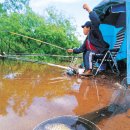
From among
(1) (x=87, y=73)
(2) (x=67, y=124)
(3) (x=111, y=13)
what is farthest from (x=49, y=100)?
(3) (x=111, y=13)

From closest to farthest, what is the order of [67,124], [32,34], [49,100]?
[67,124] < [49,100] < [32,34]

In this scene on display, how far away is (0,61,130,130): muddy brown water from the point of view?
3.49 m

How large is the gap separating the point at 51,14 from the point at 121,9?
9.18 metres

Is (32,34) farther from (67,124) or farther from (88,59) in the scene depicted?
(67,124)

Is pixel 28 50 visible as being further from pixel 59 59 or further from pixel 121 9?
pixel 121 9

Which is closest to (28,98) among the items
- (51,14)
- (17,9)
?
(51,14)

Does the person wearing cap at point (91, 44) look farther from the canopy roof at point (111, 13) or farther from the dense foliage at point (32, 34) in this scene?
the dense foliage at point (32, 34)

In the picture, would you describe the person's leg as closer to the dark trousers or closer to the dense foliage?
the dark trousers

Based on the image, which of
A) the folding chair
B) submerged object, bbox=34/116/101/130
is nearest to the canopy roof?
the folding chair

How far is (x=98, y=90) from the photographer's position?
5246mm

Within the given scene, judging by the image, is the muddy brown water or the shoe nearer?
the muddy brown water

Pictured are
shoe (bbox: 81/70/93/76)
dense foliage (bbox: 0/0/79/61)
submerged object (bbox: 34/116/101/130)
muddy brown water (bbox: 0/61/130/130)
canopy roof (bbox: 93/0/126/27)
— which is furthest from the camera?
dense foliage (bbox: 0/0/79/61)

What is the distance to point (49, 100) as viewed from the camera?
446cm

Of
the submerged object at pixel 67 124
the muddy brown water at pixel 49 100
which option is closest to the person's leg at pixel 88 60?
the muddy brown water at pixel 49 100
